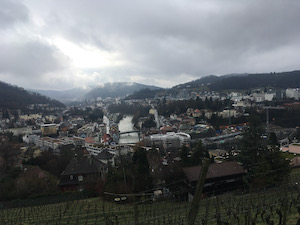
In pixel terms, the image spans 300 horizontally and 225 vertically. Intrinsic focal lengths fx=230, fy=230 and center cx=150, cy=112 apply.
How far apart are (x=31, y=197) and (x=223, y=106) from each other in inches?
1152

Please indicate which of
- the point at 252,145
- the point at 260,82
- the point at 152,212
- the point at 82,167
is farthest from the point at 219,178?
the point at 260,82

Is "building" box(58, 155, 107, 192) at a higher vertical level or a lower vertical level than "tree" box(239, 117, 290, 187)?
lower

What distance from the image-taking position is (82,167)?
8.87m

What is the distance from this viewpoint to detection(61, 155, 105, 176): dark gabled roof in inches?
339

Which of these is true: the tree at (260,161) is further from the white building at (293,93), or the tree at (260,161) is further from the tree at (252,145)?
the white building at (293,93)

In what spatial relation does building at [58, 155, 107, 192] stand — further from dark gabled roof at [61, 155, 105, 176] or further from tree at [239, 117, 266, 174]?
tree at [239, 117, 266, 174]

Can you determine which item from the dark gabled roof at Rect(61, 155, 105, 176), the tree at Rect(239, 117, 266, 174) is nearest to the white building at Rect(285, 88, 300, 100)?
the tree at Rect(239, 117, 266, 174)

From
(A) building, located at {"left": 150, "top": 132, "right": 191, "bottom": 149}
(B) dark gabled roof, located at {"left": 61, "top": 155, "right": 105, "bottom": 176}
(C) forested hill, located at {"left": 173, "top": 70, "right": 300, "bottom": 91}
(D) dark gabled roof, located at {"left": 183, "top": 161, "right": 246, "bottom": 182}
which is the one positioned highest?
(C) forested hill, located at {"left": 173, "top": 70, "right": 300, "bottom": 91}

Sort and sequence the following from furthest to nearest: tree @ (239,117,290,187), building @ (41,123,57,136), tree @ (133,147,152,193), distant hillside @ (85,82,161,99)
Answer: distant hillside @ (85,82,161,99), building @ (41,123,57,136), tree @ (133,147,152,193), tree @ (239,117,290,187)

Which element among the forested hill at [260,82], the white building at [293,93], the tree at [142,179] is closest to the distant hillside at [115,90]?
the forested hill at [260,82]

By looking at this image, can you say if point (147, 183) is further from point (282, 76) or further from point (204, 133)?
point (282, 76)

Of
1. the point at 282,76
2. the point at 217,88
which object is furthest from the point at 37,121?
the point at 282,76

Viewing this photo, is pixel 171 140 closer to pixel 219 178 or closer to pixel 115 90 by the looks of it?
pixel 219 178

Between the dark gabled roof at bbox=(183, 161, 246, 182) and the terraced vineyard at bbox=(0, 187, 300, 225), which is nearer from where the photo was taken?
the terraced vineyard at bbox=(0, 187, 300, 225)
